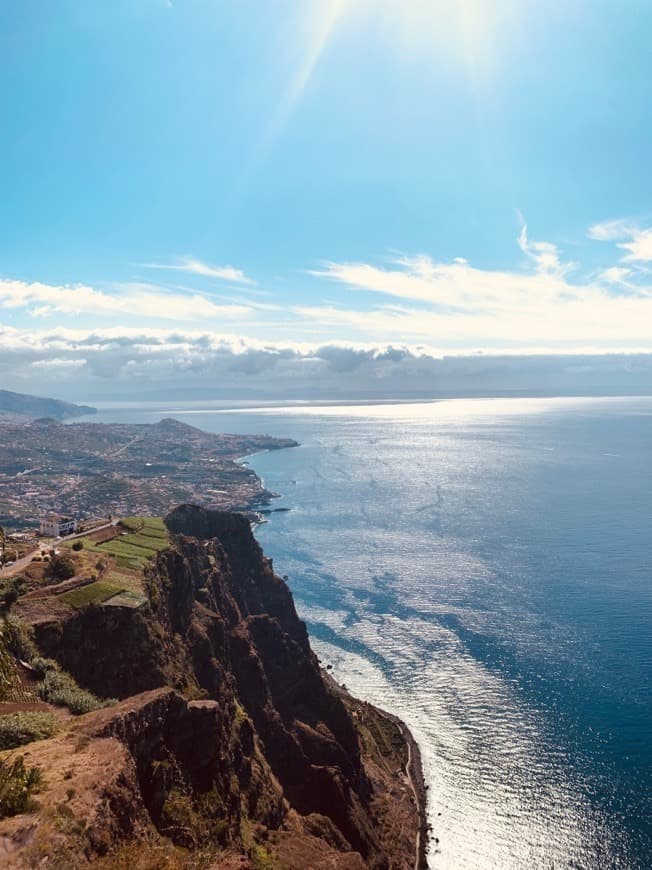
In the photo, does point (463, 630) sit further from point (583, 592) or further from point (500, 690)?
point (583, 592)

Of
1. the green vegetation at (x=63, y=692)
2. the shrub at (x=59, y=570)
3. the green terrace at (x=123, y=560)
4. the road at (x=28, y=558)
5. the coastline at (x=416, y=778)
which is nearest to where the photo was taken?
the green vegetation at (x=63, y=692)

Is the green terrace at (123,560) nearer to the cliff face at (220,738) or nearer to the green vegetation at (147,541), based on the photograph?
the green vegetation at (147,541)

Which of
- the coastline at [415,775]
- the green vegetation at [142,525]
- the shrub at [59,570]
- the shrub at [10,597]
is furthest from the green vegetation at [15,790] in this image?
the green vegetation at [142,525]

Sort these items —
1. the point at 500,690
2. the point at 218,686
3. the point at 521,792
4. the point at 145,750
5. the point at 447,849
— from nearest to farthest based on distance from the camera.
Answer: the point at 145,750
the point at 218,686
the point at 447,849
the point at 521,792
the point at 500,690

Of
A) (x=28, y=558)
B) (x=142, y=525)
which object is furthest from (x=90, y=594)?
(x=142, y=525)

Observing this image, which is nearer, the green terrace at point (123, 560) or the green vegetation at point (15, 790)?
the green vegetation at point (15, 790)

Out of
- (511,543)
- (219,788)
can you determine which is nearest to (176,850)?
(219,788)

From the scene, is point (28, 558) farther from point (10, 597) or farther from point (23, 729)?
point (23, 729)
